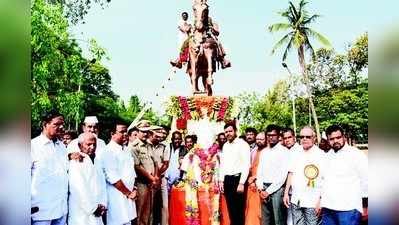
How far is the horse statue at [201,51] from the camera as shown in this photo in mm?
11578

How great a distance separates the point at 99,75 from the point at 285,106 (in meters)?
8.75

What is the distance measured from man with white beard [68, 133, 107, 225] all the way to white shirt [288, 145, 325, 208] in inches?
84.0

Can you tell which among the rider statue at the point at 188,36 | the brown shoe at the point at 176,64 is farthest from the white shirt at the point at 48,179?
the brown shoe at the point at 176,64

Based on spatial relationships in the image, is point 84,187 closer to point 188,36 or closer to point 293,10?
point 188,36

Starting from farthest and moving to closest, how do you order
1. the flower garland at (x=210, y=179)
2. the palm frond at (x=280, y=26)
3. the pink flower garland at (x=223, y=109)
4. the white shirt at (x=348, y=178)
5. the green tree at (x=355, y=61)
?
the green tree at (x=355, y=61)
the palm frond at (x=280, y=26)
the pink flower garland at (x=223, y=109)
the flower garland at (x=210, y=179)
the white shirt at (x=348, y=178)

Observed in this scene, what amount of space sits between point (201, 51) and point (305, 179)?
6.13 metres

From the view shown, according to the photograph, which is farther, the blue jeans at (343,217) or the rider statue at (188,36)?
the rider statue at (188,36)

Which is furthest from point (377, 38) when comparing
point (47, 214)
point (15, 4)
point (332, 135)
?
point (47, 214)

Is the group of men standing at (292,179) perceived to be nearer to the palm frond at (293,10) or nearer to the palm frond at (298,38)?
the palm frond at (298,38)

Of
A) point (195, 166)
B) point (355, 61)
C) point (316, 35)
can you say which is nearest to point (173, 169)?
point (195, 166)

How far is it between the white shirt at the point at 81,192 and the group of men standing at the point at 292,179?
6.97 feet

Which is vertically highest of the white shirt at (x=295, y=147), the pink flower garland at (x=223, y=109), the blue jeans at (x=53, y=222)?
the pink flower garland at (x=223, y=109)

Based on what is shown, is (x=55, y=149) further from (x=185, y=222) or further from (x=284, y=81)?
(x=284, y=81)

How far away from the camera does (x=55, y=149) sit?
4703mm
